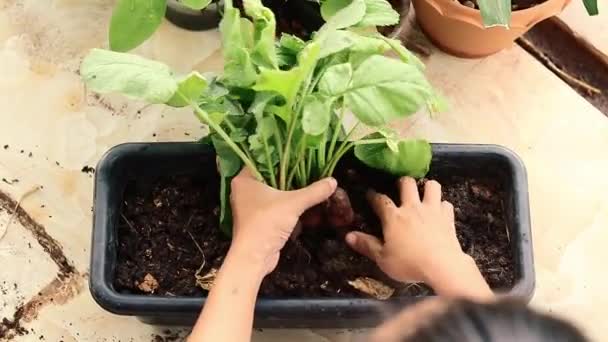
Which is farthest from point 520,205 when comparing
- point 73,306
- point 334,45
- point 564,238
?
point 73,306

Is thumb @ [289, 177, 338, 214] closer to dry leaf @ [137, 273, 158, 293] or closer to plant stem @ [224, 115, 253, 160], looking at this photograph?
plant stem @ [224, 115, 253, 160]

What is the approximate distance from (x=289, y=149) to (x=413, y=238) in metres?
0.18

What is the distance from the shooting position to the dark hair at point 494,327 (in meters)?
0.71

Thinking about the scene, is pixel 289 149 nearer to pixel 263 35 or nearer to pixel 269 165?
pixel 269 165

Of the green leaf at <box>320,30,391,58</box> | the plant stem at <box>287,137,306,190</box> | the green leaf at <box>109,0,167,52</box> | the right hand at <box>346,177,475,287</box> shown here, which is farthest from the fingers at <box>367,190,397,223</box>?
the green leaf at <box>109,0,167,52</box>

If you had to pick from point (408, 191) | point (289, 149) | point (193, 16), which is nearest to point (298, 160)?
point (289, 149)

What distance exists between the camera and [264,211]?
91 centimetres

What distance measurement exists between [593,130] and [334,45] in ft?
1.94

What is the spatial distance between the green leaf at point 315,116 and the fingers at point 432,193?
23 centimetres

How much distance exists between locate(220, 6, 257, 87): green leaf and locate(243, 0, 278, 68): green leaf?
11 millimetres

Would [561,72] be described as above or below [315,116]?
below

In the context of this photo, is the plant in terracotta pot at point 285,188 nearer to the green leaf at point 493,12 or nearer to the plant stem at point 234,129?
the plant stem at point 234,129

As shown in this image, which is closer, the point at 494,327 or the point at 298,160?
the point at 494,327

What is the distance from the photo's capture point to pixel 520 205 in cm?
100
